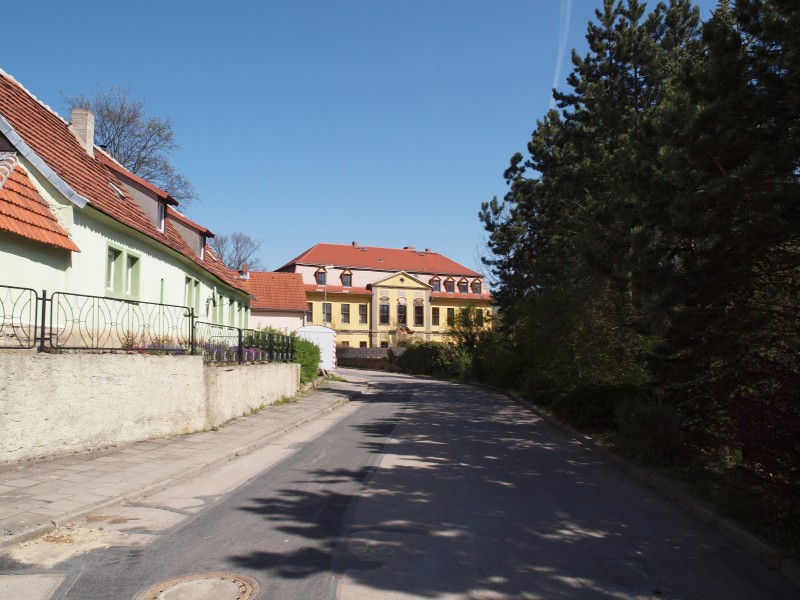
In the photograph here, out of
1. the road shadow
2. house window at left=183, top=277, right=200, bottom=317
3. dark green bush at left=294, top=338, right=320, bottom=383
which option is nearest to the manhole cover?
the road shadow

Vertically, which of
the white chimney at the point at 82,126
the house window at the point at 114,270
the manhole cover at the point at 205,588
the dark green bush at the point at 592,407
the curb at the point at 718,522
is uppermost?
the white chimney at the point at 82,126

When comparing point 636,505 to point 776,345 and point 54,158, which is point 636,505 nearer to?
point 776,345

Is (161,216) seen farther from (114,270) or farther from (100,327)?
(100,327)

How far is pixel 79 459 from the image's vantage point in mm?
9656

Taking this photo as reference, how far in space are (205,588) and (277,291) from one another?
44.9 meters

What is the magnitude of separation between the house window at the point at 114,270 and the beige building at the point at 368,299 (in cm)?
5477

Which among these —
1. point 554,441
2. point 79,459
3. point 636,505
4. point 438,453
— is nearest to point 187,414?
point 79,459

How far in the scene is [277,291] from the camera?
48.9m

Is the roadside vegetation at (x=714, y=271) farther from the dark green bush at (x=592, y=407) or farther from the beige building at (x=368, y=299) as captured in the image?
the beige building at (x=368, y=299)

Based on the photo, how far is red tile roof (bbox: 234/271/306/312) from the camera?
47.5 m

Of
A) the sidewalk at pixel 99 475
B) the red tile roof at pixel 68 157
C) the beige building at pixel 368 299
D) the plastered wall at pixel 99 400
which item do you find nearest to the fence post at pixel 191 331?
the plastered wall at pixel 99 400

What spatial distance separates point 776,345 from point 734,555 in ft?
12.7

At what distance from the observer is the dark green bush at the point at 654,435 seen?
10.1 m

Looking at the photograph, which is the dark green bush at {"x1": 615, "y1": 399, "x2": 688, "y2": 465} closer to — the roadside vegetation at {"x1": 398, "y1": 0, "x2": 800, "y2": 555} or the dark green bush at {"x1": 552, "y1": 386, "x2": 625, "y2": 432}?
the roadside vegetation at {"x1": 398, "y1": 0, "x2": 800, "y2": 555}
